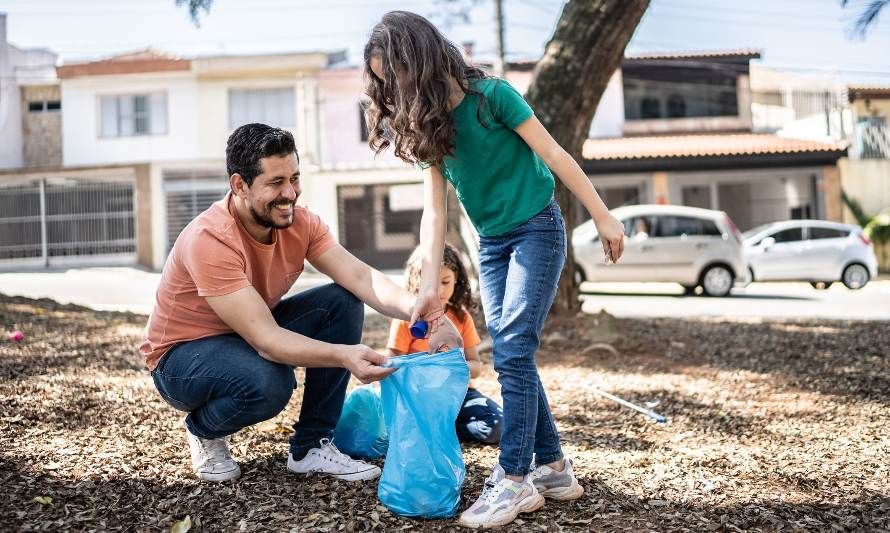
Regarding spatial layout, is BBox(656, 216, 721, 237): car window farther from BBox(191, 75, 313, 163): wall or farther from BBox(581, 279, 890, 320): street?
BBox(191, 75, 313, 163): wall

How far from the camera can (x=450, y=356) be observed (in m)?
2.80

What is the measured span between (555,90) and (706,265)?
807cm

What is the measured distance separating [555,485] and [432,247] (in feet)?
3.12

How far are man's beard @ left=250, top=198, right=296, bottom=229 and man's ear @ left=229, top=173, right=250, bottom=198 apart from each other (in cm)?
6

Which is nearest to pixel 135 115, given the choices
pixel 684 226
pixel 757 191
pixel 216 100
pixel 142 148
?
pixel 142 148

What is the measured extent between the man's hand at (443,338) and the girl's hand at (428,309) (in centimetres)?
3

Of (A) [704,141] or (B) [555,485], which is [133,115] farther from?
(B) [555,485]

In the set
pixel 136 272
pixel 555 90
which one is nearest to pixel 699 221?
pixel 555 90

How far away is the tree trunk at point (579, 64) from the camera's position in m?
6.12

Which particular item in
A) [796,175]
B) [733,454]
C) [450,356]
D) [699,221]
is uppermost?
[796,175]

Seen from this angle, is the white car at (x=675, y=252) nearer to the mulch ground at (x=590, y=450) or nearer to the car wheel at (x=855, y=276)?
the car wheel at (x=855, y=276)

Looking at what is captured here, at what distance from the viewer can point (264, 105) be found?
77.3 ft

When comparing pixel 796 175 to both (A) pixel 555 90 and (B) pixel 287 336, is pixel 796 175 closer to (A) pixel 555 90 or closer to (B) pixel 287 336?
(A) pixel 555 90

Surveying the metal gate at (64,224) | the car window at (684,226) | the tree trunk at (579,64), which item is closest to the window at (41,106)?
the metal gate at (64,224)
